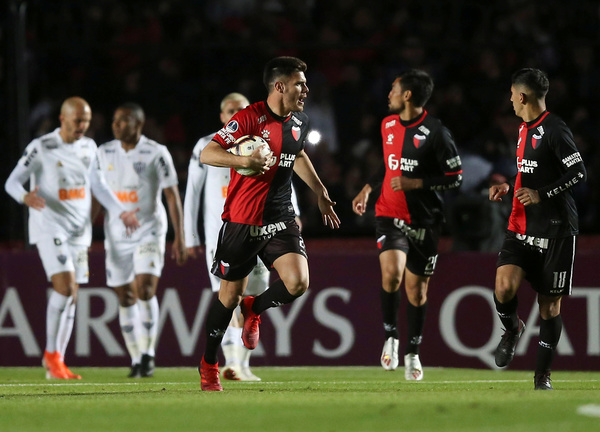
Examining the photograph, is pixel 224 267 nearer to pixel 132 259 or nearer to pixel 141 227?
pixel 141 227

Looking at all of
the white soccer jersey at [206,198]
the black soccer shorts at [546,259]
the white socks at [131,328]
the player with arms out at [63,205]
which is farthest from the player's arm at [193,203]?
the black soccer shorts at [546,259]

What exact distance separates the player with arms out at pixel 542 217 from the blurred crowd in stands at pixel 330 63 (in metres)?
5.53

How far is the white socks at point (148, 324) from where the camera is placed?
407 inches

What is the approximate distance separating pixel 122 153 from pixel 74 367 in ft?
7.48

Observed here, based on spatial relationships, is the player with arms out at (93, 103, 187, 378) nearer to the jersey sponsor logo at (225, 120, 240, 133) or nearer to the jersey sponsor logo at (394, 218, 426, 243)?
the jersey sponsor logo at (394, 218, 426, 243)


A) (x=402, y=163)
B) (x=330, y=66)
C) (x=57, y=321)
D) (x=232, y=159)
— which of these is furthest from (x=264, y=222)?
(x=330, y=66)

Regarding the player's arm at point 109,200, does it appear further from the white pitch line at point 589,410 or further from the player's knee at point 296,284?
the white pitch line at point 589,410

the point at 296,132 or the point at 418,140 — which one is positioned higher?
the point at 418,140

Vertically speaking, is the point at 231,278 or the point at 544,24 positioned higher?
the point at 544,24

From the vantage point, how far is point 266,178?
782cm

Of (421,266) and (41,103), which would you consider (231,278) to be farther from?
(41,103)

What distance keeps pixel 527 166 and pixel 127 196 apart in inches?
165

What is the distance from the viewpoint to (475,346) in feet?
36.1

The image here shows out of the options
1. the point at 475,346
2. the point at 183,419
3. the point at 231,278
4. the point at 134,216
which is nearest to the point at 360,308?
the point at 475,346
